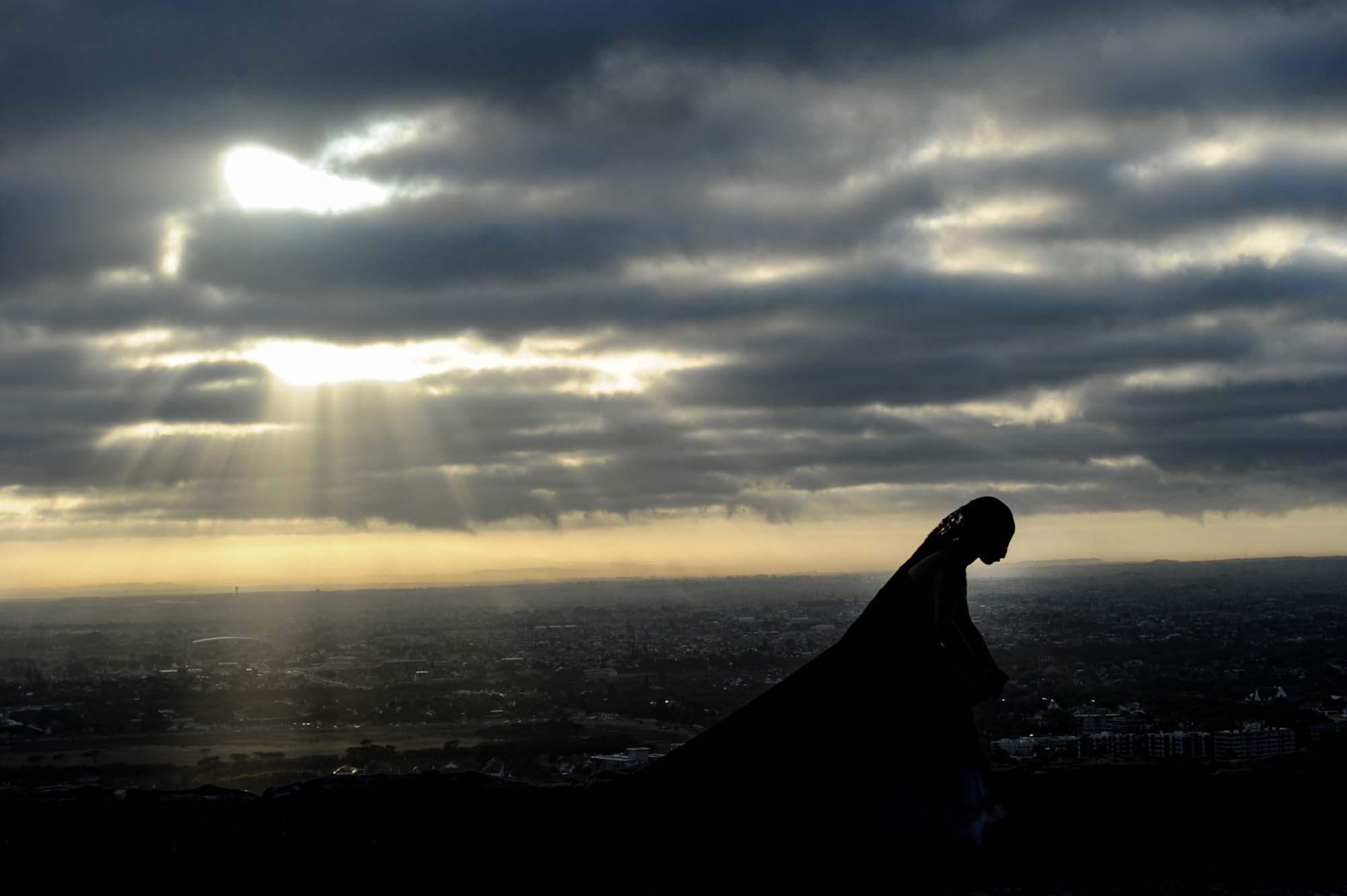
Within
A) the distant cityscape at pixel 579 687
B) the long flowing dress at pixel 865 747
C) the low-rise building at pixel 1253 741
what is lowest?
the distant cityscape at pixel 579 687

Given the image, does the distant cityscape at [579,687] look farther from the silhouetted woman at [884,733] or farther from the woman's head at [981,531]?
the woman's head at [981,531]

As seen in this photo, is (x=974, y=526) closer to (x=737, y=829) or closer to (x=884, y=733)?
(x=884, y=733)

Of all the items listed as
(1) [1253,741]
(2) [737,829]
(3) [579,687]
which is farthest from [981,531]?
(3) [579,687]

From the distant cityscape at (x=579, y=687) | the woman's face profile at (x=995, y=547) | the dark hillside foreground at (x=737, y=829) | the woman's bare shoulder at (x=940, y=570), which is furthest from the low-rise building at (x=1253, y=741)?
the woman's bare shoulder at (x=940, y=570)

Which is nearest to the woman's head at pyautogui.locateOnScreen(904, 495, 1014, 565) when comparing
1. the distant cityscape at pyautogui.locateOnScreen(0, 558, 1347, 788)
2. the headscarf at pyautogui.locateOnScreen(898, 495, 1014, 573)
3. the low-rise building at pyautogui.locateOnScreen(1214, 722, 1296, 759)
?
the headscarf at pyautogui.locateOnScreen(898, 495, 1014, 573)

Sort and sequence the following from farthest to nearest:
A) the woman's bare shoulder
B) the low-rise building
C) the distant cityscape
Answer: the distant cityscape < the low-rise building < the woman's bare shoulder

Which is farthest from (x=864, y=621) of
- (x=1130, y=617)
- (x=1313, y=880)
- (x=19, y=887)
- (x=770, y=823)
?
(x=1130, y=617)

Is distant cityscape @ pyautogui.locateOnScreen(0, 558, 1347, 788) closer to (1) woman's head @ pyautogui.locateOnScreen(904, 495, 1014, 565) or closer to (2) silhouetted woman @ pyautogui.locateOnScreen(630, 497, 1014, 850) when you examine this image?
(2) silhouetted woman @ pyautogui.locateOnScreen(630, 497, 1014, 850)
